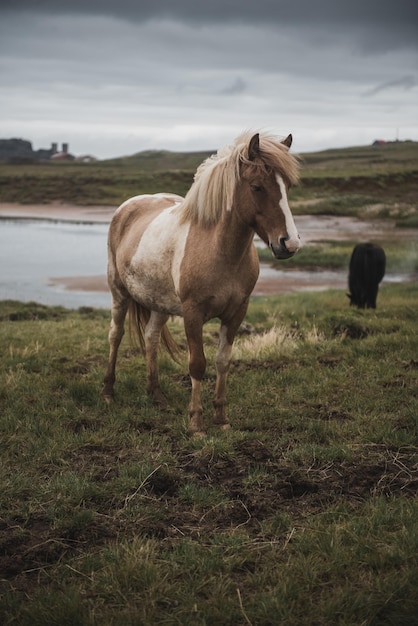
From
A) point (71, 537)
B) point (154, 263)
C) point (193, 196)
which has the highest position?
point (193, 196)

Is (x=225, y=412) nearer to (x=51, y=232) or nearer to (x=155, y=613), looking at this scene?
(x=155, y=613)

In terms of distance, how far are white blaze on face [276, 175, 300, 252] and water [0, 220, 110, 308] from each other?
10.4 meters

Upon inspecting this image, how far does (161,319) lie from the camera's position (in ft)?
23.2

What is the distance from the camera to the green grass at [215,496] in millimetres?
3312

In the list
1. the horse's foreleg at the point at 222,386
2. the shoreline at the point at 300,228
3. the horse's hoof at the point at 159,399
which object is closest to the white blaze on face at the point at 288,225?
the horse's foreleg at the point at 222,386

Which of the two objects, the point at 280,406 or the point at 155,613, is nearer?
the point at 155,613

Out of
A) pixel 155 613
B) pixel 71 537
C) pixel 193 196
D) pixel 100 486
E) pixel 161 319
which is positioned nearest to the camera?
pixel 155 613

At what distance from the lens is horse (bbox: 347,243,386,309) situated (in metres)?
12.4

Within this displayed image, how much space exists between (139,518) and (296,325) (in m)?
6.71

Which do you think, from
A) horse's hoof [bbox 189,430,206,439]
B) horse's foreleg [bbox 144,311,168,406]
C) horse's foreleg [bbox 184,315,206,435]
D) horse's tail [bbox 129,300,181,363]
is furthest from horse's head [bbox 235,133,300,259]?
horse's tail [bbox 129,300,181,363]

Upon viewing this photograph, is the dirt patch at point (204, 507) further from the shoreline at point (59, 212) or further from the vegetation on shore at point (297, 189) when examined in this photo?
the vegetation on shore at point (297, 189)

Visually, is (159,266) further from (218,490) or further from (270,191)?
(218,490)

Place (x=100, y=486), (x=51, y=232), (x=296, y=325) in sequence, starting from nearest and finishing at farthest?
1. (x=100, y=486)
2. (x=296, y=325)
3. (x=51, y=232)

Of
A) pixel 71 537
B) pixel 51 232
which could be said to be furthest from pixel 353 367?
pixel 51 232
